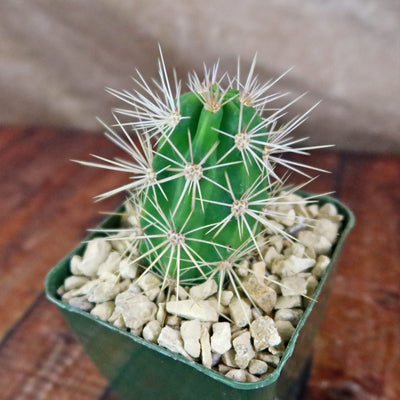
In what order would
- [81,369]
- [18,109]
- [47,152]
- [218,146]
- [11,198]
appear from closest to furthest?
[218,146] < [81,369] < [11,198] < [47,152] < [18,109]

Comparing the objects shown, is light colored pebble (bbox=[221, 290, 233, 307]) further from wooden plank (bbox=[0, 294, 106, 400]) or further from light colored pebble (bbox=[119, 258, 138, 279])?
wooden plank (bbox=[0, 294, 106, 400])

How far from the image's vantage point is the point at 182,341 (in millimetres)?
341

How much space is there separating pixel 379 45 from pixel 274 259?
1.66 ft

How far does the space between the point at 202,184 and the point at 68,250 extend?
0.36m

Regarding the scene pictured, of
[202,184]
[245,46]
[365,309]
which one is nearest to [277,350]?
[202,184]

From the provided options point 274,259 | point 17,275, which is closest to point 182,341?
point 274,259

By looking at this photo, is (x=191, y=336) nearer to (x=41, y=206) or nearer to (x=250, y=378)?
(x=250, y=378)

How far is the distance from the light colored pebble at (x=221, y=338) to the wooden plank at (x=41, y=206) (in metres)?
0.30

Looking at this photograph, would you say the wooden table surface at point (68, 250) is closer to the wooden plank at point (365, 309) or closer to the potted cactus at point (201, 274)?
the wooden plank at point (365, 309)

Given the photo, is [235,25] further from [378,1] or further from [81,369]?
[81,369]

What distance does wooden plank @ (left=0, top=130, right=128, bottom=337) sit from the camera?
595 mm

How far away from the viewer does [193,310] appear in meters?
0.36

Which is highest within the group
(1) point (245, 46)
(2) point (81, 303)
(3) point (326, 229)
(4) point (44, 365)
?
(1) point (245, 46)

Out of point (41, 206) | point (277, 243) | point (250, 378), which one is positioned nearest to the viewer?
point (250, 378)
